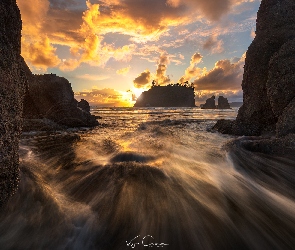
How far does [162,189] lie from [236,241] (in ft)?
4.47

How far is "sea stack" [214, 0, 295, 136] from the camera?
303 inches

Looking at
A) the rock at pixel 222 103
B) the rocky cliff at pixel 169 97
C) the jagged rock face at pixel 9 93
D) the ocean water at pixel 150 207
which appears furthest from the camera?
the rocky cliff at pixel 169 97

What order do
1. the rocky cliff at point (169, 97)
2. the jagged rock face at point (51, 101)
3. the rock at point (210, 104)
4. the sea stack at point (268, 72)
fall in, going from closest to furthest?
the sea stack at point (268, 72), the jagged rock face at point (51, 101), the rock at point (210, 104), the rocky cliff at point (169, 97)

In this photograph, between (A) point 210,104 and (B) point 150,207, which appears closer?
(B) point 150,207

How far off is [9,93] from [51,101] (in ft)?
35.4

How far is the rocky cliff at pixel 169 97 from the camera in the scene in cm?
A: 15375

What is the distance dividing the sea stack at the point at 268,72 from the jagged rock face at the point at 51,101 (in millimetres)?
9620

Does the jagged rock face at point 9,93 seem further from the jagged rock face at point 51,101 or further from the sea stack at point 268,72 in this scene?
the jagged rock face at point 51,101

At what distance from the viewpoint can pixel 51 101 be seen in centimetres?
1240

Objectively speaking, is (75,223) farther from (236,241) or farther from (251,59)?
(251,59)

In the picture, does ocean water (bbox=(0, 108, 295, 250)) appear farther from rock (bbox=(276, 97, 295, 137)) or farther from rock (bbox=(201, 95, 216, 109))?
rock (bbox=(201, 95, 216, 109))

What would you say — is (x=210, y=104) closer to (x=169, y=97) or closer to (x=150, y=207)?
(x=169, y=97)

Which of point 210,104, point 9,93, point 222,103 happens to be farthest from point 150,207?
point 210,104

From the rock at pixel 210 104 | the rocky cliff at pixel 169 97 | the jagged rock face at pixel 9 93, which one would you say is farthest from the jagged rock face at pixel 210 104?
the jagged rock face at pixel 9 93
